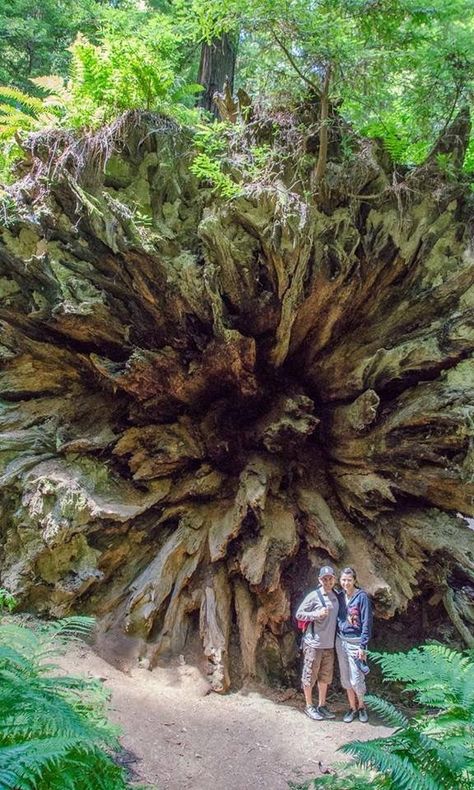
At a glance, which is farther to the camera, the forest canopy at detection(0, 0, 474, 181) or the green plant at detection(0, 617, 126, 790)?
the forest canopy at detection(0, 0, 474, 181)

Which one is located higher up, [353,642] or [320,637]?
[353,642]

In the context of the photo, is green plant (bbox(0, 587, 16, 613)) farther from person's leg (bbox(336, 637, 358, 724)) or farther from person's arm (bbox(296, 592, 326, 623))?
person's leg (bbox(336, 637, 358, 724))

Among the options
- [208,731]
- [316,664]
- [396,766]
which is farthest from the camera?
[316,664]

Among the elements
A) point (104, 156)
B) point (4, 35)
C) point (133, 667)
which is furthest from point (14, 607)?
point (4, 35)

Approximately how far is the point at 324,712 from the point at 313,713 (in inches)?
5.1

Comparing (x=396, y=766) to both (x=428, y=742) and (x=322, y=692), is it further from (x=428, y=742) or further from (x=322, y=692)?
(x=322, y=692)

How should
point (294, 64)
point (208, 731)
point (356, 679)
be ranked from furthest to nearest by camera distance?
point (294, 64) → point (356, 679) → point (208, 731)

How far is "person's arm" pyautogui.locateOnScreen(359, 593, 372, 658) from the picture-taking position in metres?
4.76

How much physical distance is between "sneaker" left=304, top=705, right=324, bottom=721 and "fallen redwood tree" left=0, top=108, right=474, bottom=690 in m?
0.59

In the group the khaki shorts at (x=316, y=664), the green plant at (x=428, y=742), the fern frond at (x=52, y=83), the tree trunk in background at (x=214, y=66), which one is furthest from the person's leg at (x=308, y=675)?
the tree trunk in background at (x=214, y=66)

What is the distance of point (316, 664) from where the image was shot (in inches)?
196

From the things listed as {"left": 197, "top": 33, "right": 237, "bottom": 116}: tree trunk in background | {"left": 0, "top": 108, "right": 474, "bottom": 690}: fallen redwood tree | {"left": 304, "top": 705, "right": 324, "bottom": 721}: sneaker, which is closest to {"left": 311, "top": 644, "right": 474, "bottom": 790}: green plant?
{"left": 304, "top": 705, "right": 324, "bottom": 721}: sneaker

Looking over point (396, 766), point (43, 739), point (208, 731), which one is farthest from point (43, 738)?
point (208, 731)

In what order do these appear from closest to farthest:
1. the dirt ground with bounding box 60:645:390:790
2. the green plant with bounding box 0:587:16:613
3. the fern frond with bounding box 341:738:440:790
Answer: the fern frond with bounding box 341:738:440:790 < the dirt ground with bounding box 60:645:390:790 < the green plant with bounding box 0:587:16:613
